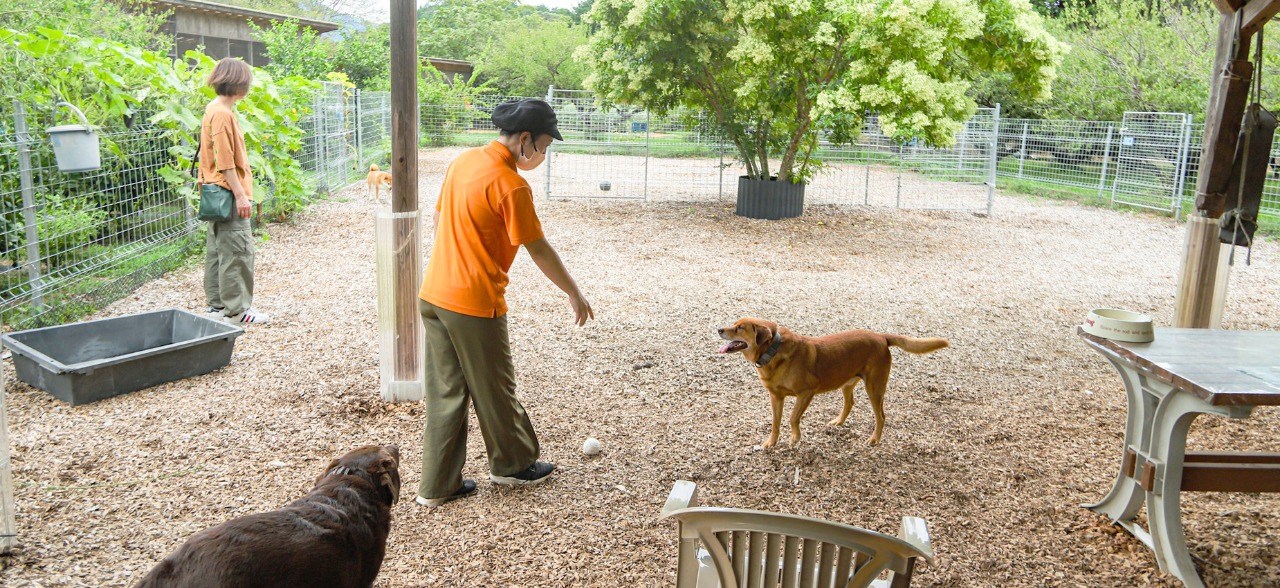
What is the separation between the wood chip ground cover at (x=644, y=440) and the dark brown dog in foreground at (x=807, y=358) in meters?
0.35

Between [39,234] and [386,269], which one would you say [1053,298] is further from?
[39,234]

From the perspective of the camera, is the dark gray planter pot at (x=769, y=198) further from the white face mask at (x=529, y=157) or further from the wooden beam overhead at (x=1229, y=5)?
the white face mask at (x=529, y=157)

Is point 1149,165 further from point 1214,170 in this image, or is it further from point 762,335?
point 762,335

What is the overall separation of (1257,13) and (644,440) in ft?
13.7

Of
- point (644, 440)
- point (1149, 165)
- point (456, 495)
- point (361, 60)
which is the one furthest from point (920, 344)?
point (361, 60)

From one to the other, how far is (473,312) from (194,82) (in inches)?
250

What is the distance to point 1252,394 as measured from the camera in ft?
9.51

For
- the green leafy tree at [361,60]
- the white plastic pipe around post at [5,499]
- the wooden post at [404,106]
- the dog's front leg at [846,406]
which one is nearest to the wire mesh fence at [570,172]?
the wooden post at [404,106]

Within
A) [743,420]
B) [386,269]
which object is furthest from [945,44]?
[386,269]

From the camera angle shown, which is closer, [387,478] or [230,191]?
[387,478]

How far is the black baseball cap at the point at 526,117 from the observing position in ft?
11.6

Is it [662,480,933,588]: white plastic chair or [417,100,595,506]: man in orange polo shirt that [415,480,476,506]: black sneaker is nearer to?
[417,100,595,506]: man in orange polo shirt

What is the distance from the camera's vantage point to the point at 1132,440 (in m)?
3.64

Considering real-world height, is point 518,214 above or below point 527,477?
above
